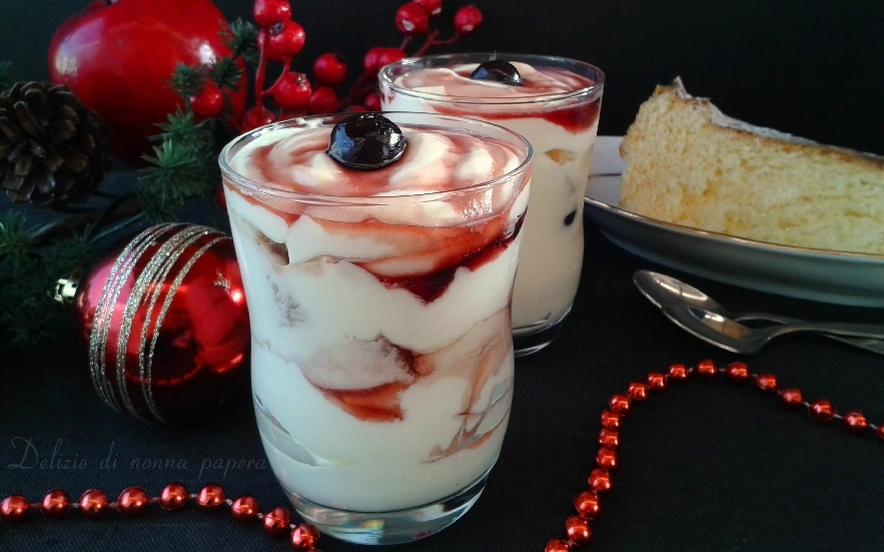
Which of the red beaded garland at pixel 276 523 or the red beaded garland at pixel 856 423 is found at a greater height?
the red beaded garland at pixel 856 423

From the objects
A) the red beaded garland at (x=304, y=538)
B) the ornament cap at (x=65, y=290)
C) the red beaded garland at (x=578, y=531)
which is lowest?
the red beaded garland at (x=304, y=538)

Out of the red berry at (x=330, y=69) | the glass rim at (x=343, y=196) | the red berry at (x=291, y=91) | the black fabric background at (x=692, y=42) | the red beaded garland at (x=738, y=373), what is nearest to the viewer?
the glass rim at (x=343, y=196)

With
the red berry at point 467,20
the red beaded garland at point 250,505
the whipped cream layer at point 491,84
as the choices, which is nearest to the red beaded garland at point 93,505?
the red beaded garland at point 250,505

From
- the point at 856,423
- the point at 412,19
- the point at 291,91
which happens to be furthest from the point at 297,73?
the point at 856,423

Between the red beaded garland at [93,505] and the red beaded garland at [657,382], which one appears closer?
the red beaded garland at [93,505]

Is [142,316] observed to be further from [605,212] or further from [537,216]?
[605,212]

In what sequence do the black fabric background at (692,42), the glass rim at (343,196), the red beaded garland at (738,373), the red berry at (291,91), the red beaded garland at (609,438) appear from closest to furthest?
the glass rim at (343,196), the red beaded garland at (609,438), the red beaded garland at (738,373), the red berry at (291,91), the black fabric background at (692,42)

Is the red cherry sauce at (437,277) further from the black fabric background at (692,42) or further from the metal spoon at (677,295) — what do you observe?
the black fabric background at (692,42)

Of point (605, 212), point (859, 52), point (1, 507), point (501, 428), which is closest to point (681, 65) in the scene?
point (859, 52)
